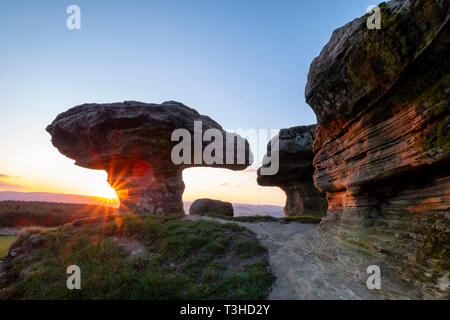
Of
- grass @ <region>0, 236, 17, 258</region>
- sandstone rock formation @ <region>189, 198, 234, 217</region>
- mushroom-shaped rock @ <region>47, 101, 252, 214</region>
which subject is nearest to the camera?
grass @ <region>0, 236, 17, 258</region>

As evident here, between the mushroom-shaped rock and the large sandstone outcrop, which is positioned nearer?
the large sandstone outcrop

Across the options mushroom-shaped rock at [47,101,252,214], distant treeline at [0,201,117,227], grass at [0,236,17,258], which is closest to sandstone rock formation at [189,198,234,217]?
mushroom-shaped rock at [47,101,252,214]

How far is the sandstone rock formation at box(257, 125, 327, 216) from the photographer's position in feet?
81.5

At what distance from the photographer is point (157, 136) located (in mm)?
21938

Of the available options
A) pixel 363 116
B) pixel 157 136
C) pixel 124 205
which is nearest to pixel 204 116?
pixel 157 136

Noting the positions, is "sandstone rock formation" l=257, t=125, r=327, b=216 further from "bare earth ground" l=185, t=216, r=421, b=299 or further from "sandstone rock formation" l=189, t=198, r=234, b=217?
"bare earth ground" l=185, t=216, r=421, b=299

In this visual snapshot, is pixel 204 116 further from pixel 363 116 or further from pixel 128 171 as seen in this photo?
pixel 363 116

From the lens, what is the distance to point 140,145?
875 inches

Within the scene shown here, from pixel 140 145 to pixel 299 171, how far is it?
20.5 metres

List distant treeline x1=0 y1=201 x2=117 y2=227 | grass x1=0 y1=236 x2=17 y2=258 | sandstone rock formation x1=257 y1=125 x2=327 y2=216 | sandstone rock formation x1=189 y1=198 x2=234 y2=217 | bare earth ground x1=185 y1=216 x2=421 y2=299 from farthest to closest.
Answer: distant treeline x1=0 y1=201 x2=117 y2=227 < sandstone rock formation x1=257 y1=125 x2=327 y2=216 < sandstone rock formation x1=189 y1=198 x2=234 y2=217 < grass x1=0 y1=236 x2=17 y2=258 < bare earth ground x1=185 y1=216 x2=421 y2=299

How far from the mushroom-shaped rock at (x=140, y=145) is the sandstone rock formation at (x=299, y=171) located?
350 inches

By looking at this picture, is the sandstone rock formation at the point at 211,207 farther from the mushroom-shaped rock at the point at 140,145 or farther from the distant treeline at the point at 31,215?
the distant treeline at the point at 31,215

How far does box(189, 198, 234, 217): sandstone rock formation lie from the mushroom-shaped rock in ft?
8.79

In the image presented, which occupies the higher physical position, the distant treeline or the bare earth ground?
the bare earth ground
